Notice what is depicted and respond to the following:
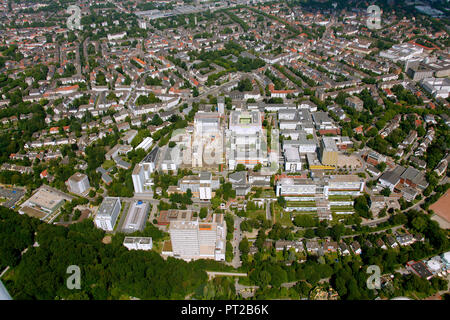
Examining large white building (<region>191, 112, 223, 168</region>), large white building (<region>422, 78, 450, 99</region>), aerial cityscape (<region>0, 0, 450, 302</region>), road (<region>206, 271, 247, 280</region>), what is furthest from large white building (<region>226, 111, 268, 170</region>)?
large white building (<region>422, 78, 450, 99</region>)

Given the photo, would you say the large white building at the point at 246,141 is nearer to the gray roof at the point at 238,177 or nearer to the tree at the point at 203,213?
the gray roof at the point at 238,177

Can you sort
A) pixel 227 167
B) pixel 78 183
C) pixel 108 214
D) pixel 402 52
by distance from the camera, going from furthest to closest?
1. pixel 402 52
2. pixel 227 167
3. pixel 78 183
4. pixel 108 214

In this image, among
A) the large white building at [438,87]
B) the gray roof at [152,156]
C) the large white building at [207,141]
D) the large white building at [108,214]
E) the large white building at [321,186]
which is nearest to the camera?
the large white building at [108,214]

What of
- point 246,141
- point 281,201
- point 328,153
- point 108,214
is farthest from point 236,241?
point 328,153

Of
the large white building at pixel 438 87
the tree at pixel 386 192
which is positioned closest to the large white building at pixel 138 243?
the tree at pixel 386 192

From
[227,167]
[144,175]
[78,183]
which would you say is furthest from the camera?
[227,167]

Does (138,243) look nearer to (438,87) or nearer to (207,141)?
(207,141)
